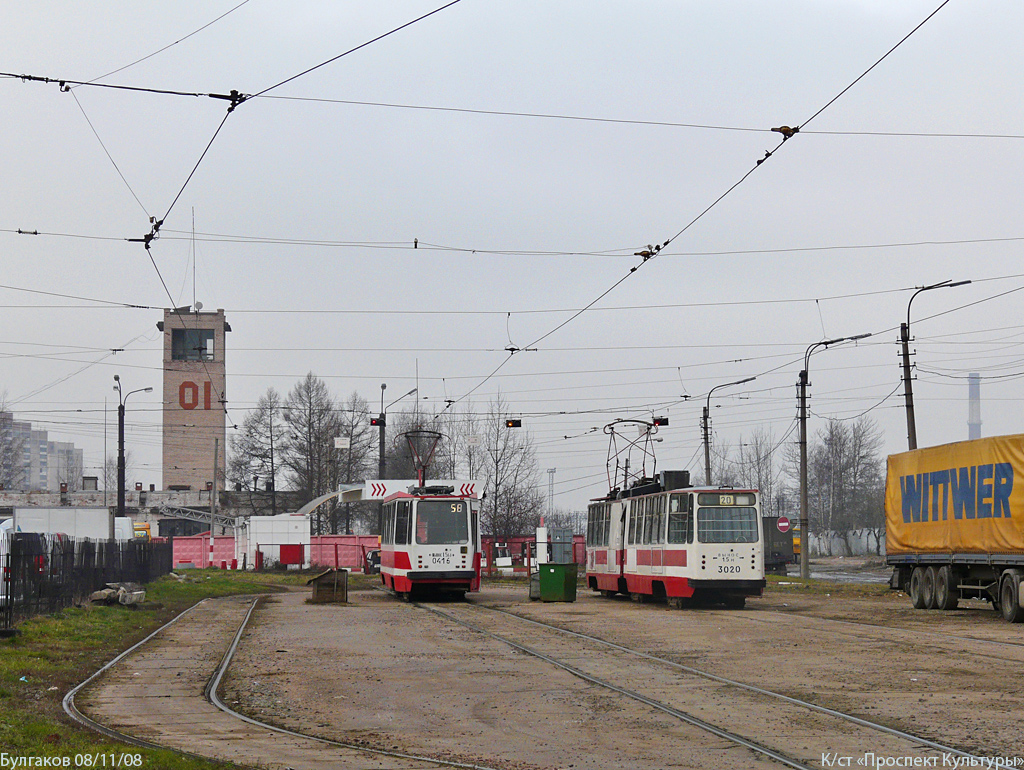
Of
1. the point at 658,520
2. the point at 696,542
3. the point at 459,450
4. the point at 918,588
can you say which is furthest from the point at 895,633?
the point at 459,450

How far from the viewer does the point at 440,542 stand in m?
32.9

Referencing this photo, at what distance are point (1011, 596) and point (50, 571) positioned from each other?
61.5 ft

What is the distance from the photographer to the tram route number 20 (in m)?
97.8

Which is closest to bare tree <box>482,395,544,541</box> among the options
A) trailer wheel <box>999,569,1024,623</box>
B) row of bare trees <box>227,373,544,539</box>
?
row of bare trees <box>227,373,544,539</box>

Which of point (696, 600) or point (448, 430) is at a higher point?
point (448, 430)

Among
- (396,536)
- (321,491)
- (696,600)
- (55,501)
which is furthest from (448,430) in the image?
(696,600)

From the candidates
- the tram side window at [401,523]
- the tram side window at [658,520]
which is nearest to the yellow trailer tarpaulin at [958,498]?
the tram side window at [658,520]

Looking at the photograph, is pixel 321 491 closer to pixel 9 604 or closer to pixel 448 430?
pixel 448 430

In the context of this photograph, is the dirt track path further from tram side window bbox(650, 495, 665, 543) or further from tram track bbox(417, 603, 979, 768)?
tram side window bbox(650, 495, 665, 543)

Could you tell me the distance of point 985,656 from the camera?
15.8m

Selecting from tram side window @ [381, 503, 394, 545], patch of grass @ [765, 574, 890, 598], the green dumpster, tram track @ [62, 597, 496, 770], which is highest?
tram side window @ [381, 503, 394, 545]

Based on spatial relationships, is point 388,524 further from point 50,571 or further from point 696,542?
point 50,571

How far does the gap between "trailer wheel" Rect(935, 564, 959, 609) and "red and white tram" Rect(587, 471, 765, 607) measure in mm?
3786

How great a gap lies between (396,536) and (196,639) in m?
13.6
